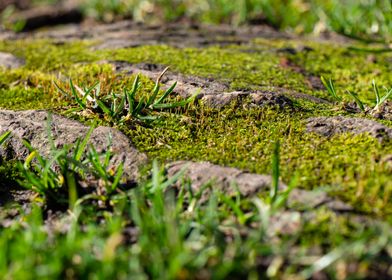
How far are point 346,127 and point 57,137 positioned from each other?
4.13 feet

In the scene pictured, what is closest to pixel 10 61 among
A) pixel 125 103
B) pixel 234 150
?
pixel 125 103

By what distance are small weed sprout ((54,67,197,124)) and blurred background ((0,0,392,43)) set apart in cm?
216

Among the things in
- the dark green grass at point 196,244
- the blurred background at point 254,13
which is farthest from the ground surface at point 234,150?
the blurred background at point 254,13

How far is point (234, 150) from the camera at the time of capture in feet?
6.78

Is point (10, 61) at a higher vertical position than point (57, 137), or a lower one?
higher

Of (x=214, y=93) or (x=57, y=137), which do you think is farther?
(x=214, y=93)

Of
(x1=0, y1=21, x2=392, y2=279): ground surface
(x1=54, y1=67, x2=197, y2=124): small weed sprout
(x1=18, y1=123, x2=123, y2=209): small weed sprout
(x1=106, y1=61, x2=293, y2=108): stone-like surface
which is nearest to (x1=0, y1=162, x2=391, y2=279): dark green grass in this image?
(x1=0, y1=21, x2=392, y2=279): ground surface

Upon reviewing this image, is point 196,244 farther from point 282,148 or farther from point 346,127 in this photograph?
point 346,127

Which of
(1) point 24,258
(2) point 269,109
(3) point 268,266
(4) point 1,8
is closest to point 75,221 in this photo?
(1) point 24,258

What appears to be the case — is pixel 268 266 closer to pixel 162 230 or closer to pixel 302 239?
pixel 302 239

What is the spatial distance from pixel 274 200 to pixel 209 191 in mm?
251

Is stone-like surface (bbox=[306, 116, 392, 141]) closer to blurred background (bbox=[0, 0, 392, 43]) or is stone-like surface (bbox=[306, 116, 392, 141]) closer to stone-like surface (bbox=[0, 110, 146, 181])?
stone-like surface (bbox=[0, 110, 146, 181])

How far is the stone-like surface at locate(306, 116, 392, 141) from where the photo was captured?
2.05 meters

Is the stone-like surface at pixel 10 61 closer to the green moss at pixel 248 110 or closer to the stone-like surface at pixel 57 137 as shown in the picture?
the green moss at pixel 248 110
